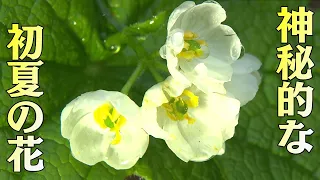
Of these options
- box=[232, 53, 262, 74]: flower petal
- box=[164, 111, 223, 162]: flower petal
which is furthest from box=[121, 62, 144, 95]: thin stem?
box=[232, 53, 262, 74]: flower petal

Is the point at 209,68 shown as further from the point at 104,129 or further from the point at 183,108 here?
the point at 104,129

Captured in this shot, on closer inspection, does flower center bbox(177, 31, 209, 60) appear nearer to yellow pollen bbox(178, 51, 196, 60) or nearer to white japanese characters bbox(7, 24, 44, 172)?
yellow pollen bbox(178, 51, 196, 60)

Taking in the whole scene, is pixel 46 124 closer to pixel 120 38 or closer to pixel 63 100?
pixel 63 100

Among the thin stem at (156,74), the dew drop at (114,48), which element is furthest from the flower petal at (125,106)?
the dew drop at (114,48)

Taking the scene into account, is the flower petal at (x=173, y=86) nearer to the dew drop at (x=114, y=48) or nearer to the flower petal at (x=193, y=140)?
the flower petal at (x=193, y=140)

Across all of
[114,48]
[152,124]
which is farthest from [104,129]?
[114,48]
